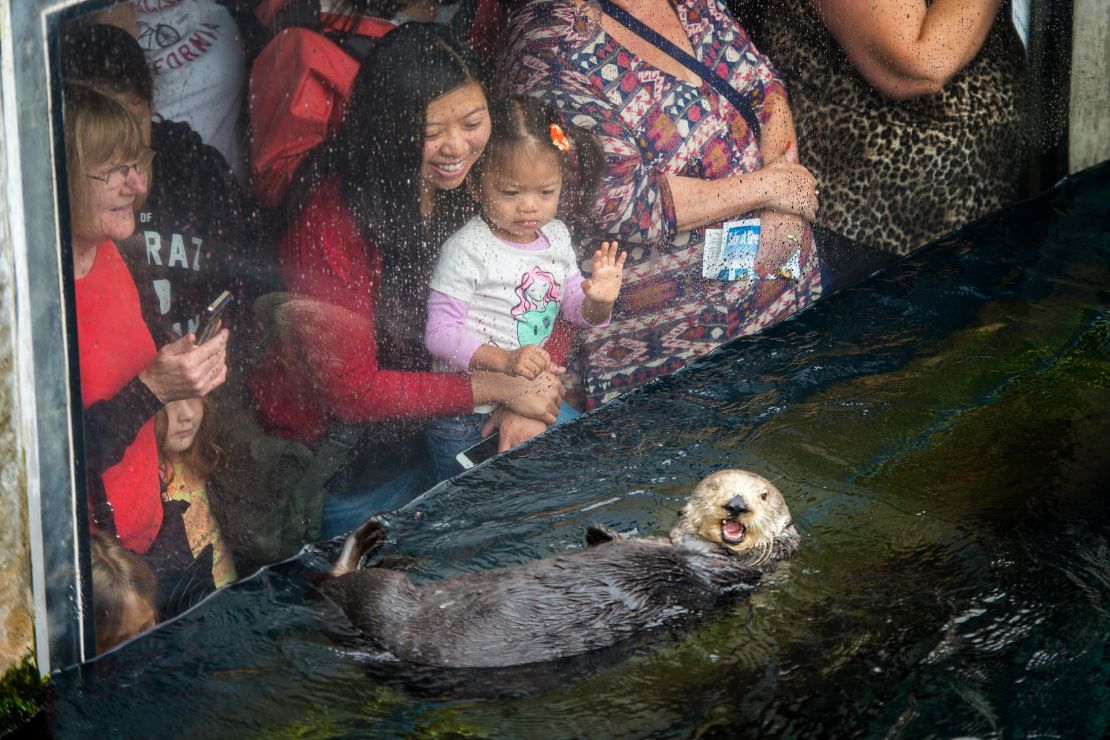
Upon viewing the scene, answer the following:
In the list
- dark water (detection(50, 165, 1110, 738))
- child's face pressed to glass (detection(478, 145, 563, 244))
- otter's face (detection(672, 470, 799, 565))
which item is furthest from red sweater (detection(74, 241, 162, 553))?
otter's face (detection(672, 470, 799, 565))

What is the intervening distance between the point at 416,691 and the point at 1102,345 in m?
4.17

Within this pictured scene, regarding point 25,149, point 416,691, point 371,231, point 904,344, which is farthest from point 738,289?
point 25,149

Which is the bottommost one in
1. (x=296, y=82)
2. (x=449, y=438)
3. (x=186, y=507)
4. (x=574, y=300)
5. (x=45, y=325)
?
(x=449, y=438)

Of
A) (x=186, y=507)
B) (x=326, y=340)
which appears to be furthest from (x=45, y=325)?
(x=326, y=340)

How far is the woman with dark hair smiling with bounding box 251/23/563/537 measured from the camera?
4.18 metres

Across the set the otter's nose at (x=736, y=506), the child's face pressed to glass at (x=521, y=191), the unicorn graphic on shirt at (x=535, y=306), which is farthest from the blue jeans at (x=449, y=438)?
the otter's nose at (x=736, y=506)

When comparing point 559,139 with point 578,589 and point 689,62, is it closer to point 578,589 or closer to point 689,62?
point 689,62

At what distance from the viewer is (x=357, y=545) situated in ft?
12.9

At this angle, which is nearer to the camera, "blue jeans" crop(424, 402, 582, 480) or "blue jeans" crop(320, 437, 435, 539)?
"blue jeans" crop(320, 437, 435, 539)

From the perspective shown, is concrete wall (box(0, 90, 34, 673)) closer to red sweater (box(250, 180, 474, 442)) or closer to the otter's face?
red sweater (box(250, 180, 474, 442))

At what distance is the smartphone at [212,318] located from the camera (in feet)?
12.5

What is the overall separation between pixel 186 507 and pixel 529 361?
1846 millimetres

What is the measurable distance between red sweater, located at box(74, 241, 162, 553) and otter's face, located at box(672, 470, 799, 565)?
187 centimetres

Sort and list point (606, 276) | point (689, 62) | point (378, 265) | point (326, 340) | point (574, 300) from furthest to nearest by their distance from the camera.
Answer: point (689, 62) < point (606, 276) < point (574, 300) < point (378, 265) < point (326, 340)
